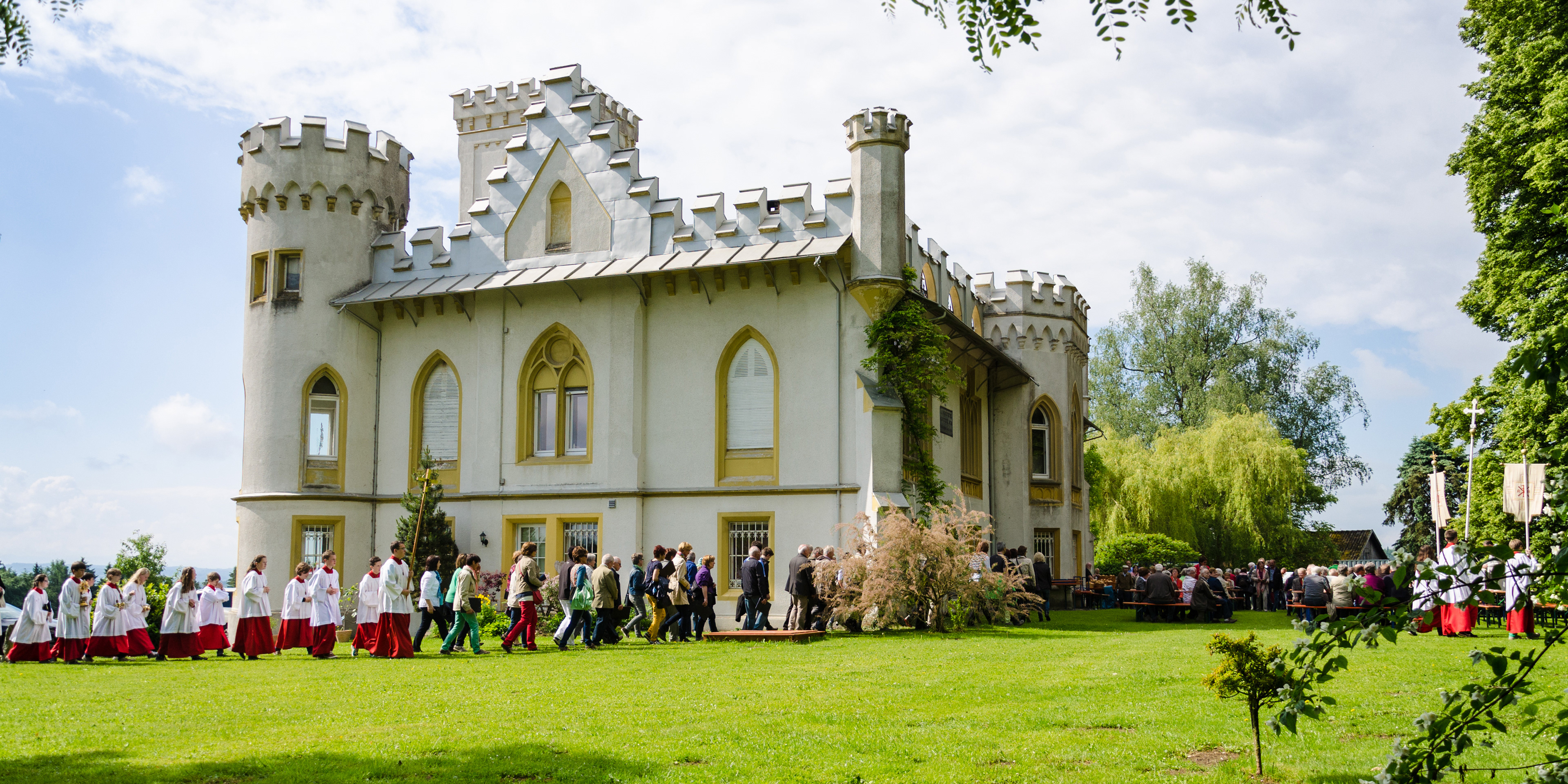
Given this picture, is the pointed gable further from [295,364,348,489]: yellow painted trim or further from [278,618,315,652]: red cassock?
[278,618,315,652]: red cassock

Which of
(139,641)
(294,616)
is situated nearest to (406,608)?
(294,616)

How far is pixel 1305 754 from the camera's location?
805 centimetres

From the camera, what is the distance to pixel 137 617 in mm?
19344

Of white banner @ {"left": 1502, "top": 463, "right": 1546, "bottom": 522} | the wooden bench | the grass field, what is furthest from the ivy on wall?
white banner @ {"left": 1502, "top": 463, "right": 1546, "bottom": 522}

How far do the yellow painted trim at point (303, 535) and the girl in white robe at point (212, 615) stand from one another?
18.3 ft

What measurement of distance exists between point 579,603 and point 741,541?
19.1 ft

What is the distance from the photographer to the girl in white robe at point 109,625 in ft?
62.0

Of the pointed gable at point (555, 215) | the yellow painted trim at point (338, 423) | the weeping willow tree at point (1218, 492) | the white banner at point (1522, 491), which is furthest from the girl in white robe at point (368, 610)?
the weeping willow tree at point (1218, 492)

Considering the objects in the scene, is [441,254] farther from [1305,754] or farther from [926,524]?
[1305,754]

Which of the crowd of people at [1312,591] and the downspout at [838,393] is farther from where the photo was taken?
the downspout at [838,393]

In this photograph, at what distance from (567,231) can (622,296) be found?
2.15 m

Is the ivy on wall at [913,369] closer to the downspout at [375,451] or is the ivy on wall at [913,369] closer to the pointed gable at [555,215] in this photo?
the pointed gable at [555,215]

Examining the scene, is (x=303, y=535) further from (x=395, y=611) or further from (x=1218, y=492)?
(x=1218, y=492)

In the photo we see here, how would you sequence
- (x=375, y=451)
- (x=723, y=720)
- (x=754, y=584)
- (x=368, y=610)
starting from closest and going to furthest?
1. (x=723, y=720)
2. (x=368, y=610)
3. (x=754, y=584)
4. (x=375, y=451)
